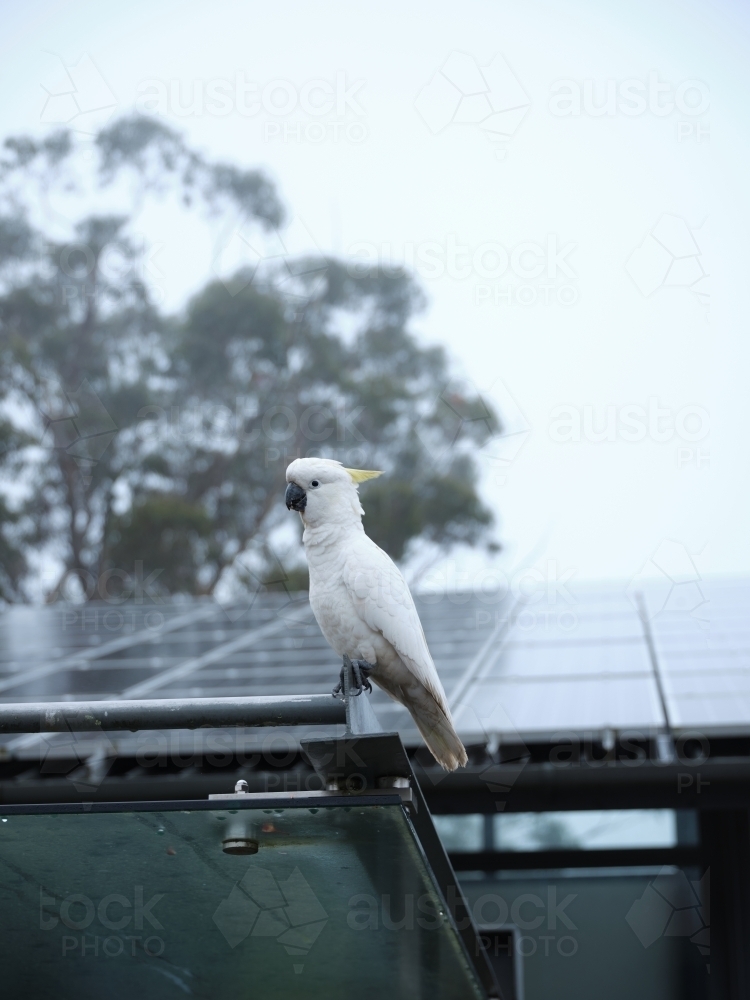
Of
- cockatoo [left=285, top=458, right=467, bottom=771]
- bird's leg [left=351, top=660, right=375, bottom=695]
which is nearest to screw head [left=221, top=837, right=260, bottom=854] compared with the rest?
bird's leg [left=351, top=660, right=375, bottom=695]

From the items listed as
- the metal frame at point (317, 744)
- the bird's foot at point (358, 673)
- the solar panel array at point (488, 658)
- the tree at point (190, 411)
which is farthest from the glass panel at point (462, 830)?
the tree at point (190, 411)

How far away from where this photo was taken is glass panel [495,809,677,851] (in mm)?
5434

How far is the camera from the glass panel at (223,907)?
5.36ft

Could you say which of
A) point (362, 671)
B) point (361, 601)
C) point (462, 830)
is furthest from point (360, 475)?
point (462, 830)

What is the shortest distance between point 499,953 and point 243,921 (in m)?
2.53

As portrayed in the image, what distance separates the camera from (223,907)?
1856 millimetres

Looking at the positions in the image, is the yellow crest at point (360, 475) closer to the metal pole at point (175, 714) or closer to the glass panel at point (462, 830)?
the metal pole at point (175, 714)

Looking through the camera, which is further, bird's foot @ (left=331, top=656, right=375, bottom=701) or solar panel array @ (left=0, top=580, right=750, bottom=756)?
solar panel array @ (left=0, top=580, right=750, bottom=756)

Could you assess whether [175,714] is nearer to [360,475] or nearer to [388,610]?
[388,610]

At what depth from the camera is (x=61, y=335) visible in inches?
723

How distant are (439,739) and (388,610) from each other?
48 cm

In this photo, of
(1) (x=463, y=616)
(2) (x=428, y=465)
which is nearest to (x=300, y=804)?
(1) (x=463, y=616)

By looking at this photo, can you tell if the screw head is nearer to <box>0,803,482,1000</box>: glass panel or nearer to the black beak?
<box>0,803,482,1000</box>: glass panel

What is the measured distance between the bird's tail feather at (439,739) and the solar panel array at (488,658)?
1.04 meters
